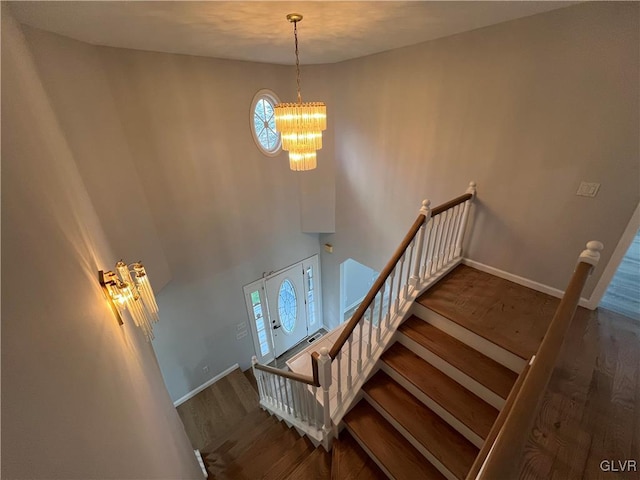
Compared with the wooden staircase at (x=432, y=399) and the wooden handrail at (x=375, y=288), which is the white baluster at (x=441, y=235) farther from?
the wooden staircase at (x=432, y=399)

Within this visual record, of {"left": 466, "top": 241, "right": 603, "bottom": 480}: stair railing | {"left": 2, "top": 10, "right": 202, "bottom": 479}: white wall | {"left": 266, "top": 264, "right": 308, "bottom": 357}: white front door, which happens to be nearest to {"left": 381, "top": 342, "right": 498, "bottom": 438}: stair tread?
{"left": 466, "top": 241, "right": 603, "bottom": 480}: stair railing

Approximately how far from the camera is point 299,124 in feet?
7.24

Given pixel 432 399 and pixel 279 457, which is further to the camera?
pixel 279 457

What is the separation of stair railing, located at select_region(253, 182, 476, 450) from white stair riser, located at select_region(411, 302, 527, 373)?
172 mm

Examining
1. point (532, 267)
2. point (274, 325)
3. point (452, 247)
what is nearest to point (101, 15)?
point (452, 247)

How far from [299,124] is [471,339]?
2281 mm

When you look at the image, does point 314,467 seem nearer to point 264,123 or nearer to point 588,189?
point 588,189

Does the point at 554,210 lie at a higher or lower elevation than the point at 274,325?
higher

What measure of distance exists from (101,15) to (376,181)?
10.5 ft

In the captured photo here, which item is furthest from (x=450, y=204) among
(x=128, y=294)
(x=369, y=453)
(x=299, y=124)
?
(x=128, y=294)

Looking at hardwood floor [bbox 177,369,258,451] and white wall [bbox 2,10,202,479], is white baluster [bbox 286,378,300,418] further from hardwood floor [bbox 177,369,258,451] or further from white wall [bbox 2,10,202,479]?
hardwood floor [bbox 177,369,258,451]

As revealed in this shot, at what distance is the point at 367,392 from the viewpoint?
2.22 meters

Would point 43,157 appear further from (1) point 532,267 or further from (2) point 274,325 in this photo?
(2) point 274,325

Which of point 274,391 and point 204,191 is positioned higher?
point 204,191
